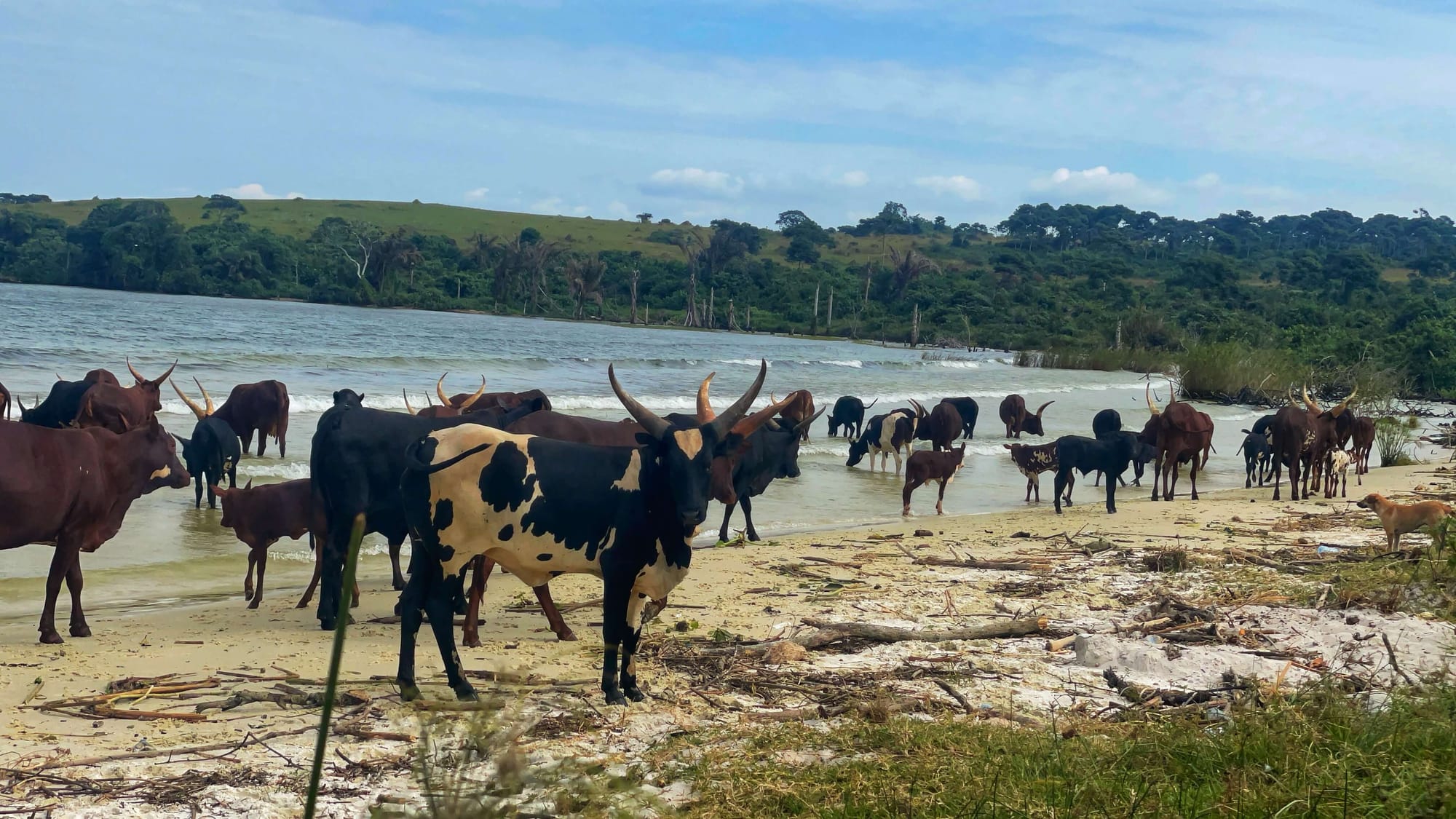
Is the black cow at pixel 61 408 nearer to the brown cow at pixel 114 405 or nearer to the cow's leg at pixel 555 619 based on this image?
the brown cow at pixel 114 405

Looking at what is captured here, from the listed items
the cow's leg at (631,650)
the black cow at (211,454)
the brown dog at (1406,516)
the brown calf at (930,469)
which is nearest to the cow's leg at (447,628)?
the cow's leg at (631,650)

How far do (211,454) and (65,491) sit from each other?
6493 millimetres

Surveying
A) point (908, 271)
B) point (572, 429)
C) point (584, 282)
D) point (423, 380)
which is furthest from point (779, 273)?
point (572, 429)

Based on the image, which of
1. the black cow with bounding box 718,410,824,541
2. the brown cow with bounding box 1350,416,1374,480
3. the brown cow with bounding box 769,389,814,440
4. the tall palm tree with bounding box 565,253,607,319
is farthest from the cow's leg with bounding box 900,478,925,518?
the tall palm tree with bounding box 565,253,607,319

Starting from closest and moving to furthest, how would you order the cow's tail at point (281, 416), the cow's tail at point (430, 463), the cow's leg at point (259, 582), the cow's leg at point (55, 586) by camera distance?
the cow's tail at point (430, 463) < the cow's leg at point (55, 586) < the cow's leg at point (259, 582) < the cow's tail at point (281, 416)

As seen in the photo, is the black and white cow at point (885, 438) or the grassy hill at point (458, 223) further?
the grassy hill at point (458, 223)

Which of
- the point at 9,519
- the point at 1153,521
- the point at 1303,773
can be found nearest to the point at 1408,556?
the point at 1153,521

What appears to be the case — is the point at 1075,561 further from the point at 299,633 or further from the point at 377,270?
the point at 377,270

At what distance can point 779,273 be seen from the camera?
9975 centimetres

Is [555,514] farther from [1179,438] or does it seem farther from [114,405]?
[1179,438]

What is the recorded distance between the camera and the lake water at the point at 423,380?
10.9m

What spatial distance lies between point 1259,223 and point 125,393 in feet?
517

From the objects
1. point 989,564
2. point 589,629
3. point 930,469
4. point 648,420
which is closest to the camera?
point 648,420

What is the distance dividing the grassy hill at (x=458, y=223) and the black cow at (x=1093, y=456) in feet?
306
